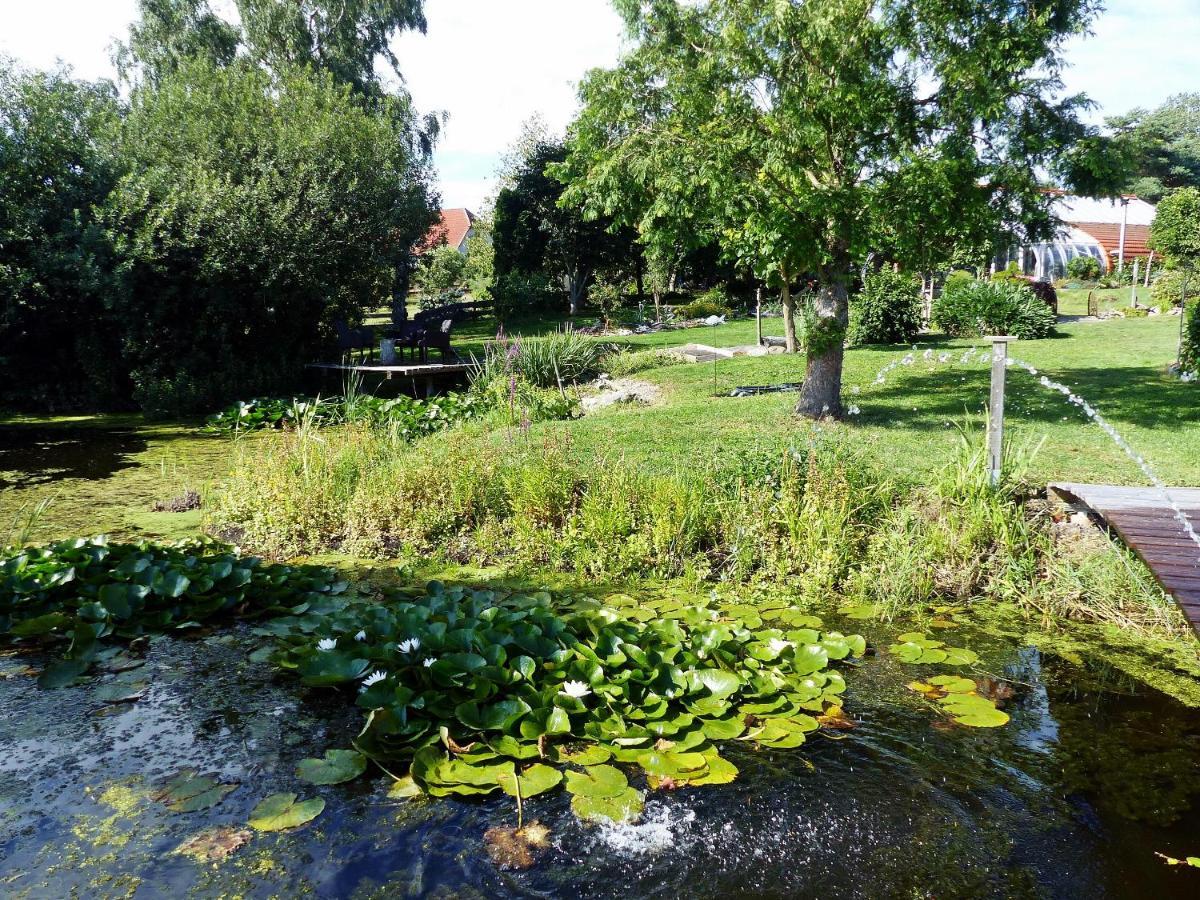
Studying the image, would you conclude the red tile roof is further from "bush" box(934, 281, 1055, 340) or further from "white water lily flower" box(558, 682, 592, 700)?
"white water lily flower" box(558, 682, 592, 700)

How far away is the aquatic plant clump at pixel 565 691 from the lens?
3357 mm

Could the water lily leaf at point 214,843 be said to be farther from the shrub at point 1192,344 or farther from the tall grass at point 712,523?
the shrub at point 1192,344

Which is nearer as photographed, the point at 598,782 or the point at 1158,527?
the point at 598,782

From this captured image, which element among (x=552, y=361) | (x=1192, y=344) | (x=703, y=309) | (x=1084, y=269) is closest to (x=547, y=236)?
(x=703, y=309)

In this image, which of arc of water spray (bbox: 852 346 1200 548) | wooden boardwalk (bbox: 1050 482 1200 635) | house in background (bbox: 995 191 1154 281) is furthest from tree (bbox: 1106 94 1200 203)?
wooden boardwalk (bbox: 1050 482 1200 635)

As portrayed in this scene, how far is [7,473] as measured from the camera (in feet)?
30.3

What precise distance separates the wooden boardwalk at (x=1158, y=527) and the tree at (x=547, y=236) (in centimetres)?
2261

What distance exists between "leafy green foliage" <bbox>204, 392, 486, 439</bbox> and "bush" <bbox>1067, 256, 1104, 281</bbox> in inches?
1246

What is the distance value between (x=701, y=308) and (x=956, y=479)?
21346mm

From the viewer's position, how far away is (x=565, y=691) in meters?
3.68

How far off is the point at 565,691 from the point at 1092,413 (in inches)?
308

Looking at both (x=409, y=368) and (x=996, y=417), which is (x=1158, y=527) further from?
(x=409, y=368)

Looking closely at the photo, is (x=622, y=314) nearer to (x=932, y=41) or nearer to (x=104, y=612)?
(x=932, y=41)

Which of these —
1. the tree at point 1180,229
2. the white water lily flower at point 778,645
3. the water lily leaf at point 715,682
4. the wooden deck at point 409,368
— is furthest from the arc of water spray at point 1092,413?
the wooden deck at point 409,368
